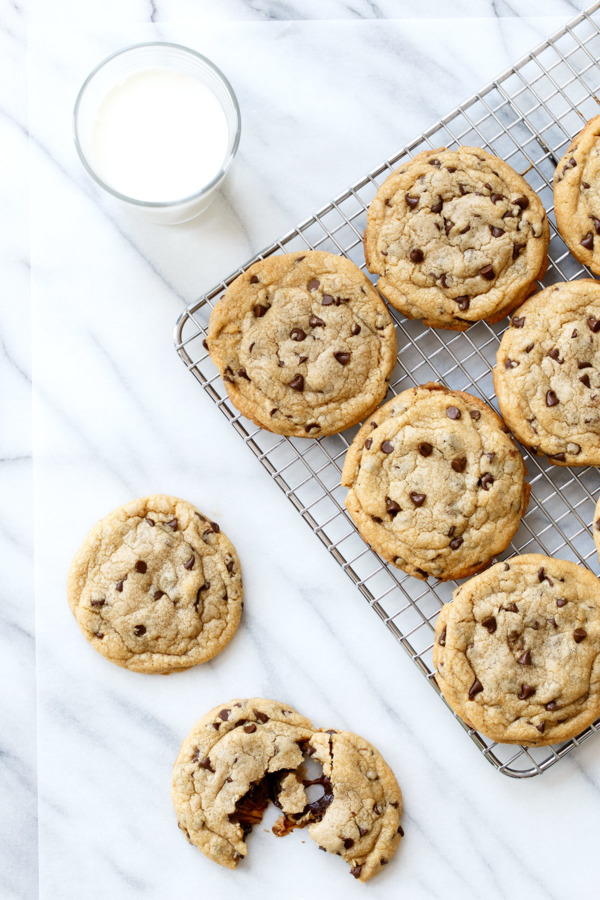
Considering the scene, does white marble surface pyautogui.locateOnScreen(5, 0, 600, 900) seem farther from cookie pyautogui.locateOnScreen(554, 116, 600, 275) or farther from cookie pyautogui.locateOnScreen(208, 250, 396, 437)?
cookie pyautogui.locateOnScreen(554, 116, 600, 275)

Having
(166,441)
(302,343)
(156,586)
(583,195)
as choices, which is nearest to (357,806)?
(156,586)

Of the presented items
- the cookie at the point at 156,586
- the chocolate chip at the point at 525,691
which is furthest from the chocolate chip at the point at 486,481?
the cookie at the point at 156,586

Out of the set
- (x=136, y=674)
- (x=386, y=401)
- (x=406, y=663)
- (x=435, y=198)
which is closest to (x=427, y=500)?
(x=386, y=401)

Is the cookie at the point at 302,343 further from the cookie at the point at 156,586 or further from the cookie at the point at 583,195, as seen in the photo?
the cookie at the point at 583,195

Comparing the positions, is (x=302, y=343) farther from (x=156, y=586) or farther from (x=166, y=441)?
(x=156, y=586)

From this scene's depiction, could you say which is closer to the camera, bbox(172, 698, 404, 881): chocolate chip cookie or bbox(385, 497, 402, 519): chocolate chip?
bbox(385, 497, 402, 519): chocolate chip

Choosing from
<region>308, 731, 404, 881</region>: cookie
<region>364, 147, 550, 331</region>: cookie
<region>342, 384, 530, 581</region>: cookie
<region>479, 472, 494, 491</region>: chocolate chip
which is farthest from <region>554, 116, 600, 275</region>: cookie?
<region>308, 731, 404, 881</region>: cookie
